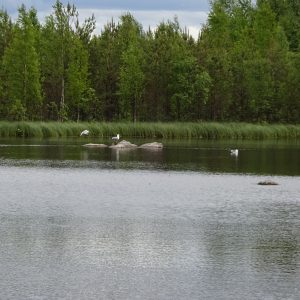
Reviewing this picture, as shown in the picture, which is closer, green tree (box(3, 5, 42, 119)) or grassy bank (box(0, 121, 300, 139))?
grassy bank (box(0, 121, 300, 139))

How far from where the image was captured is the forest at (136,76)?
81438 millimetres

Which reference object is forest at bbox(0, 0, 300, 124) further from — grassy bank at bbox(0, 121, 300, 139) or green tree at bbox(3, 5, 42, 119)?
grassy bank at bbox(0, 121, 300, 139)

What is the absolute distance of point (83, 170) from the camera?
36.3m

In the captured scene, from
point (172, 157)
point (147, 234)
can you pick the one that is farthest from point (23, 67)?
point (147, 234)

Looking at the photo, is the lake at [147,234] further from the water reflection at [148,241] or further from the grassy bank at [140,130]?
the grassy bank at [140,130]

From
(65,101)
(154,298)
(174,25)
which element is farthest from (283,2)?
(154,298)

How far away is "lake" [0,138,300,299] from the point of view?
14.0 m

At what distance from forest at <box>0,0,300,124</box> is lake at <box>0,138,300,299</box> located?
4512 centimetres

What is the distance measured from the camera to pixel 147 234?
18844 mm

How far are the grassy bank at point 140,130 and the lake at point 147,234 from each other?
31989 mm

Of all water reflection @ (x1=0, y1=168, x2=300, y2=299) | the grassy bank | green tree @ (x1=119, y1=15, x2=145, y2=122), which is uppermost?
green tree @ (x1=119, y1=15, x2=145, y2=122)

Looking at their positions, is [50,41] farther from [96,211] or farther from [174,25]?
[96,211]

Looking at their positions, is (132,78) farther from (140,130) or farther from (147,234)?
(147,234)

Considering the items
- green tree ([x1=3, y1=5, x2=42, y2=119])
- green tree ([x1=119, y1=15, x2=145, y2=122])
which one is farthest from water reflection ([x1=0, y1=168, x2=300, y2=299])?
green tree ([x1=119, y1=15, x2=145, y2=122])
